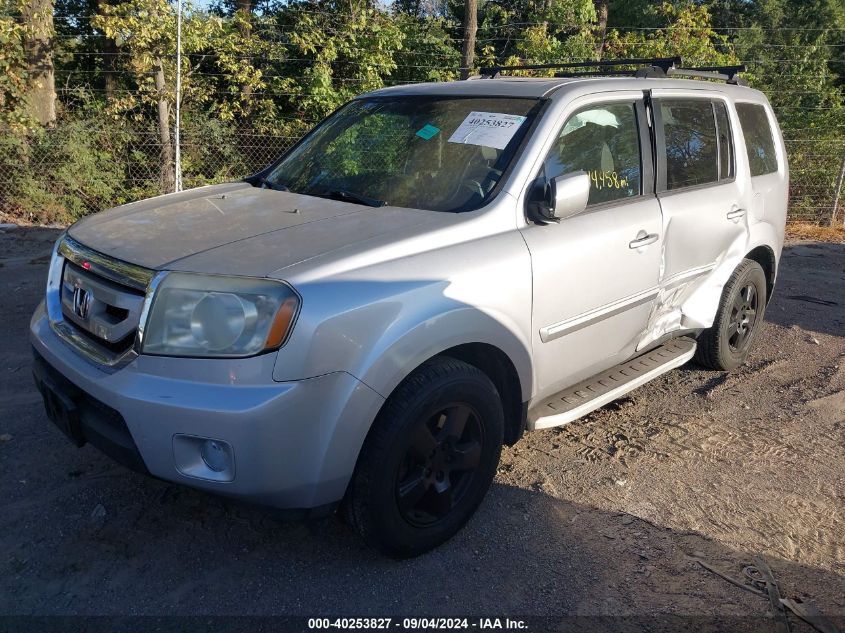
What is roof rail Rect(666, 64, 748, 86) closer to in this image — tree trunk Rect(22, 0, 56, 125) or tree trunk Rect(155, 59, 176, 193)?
tree trunk Rect(155, 59, 176, 193)

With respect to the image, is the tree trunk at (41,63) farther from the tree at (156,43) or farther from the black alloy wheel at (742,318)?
the black alloy wheel at (742,318)

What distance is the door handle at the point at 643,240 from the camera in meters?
3.73

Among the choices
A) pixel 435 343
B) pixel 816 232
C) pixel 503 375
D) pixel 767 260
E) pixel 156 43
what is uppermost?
pixel 156 43

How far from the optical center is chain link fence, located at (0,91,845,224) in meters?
10.5

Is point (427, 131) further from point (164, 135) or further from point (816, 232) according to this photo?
point (816, 232)

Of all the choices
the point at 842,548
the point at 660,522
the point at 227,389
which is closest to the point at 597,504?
the point at 660,522

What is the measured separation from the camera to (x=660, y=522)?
3.35 metres

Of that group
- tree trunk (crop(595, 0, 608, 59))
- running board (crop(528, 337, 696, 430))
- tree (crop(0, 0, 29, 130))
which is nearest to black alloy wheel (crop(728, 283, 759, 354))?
running board (crop(528, 337, 696, 430))

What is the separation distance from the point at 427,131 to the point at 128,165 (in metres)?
8.85

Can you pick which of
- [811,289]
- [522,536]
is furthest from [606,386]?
[811,289]

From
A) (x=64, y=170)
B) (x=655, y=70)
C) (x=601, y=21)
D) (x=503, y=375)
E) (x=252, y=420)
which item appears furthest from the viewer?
(x=601, y=21)

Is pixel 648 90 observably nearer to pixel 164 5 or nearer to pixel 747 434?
pixel 747 434

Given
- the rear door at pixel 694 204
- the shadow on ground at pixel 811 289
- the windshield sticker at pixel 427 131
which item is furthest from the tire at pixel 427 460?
the shadow on ground at pixel 811 289

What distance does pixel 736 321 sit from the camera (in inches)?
200
